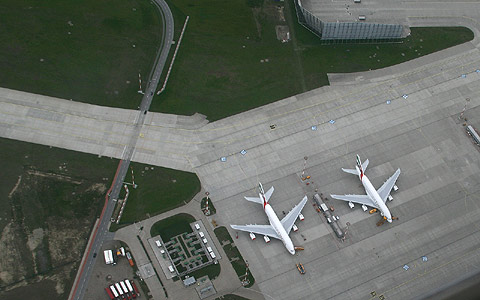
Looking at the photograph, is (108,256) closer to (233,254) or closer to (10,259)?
(10,259)

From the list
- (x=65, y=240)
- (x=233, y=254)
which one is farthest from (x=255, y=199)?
(x=65, y=240)

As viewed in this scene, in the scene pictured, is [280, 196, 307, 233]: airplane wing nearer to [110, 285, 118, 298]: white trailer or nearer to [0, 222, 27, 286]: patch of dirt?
[110, 285, 118, 298]: white trailer

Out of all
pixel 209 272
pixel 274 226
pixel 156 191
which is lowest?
pixel 209 272

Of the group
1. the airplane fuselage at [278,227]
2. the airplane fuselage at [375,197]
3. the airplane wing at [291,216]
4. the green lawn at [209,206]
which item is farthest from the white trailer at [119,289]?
the airplane fuselage at [375,197]

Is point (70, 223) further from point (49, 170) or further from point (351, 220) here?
point (351, 220)

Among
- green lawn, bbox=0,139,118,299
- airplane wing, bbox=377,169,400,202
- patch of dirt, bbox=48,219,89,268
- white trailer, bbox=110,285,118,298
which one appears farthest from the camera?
airplane wing, bbox=377,169,400,202

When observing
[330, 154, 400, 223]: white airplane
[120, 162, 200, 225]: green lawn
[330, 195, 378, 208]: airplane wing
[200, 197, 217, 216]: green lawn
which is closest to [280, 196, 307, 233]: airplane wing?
[330, 154, 400, 223]: white airplane

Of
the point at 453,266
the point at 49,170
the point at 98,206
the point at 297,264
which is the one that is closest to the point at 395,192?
the point at 453,266
